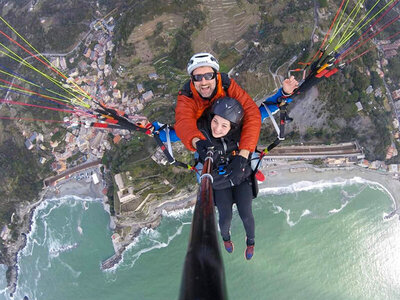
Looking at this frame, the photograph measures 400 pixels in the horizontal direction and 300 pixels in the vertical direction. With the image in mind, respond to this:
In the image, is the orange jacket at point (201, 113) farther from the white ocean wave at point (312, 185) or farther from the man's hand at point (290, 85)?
the white ocean wave at point (312, 185)

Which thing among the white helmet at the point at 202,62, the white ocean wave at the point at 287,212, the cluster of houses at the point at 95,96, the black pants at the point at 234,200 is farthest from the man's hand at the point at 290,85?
the white ocean wave at the point at 287,212

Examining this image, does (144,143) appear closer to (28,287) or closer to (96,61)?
(96,61)

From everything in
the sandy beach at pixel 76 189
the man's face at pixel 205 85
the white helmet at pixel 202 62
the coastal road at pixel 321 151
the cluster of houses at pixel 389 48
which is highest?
the white helmet at pixel 202 62

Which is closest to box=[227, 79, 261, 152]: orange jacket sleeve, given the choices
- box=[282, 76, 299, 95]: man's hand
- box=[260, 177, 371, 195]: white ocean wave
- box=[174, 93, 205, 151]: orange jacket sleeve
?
box=[174, 93, 205, 151]: orange jacket sleeve

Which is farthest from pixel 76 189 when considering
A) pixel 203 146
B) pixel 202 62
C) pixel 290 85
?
pixel 290 85

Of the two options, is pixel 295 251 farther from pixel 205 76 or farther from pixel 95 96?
pixel 95 96

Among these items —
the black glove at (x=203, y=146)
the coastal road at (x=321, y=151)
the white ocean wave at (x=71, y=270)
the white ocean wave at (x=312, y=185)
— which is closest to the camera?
the black glove at (x=203, y=146)

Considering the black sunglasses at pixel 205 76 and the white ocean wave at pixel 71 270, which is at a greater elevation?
the black sunglasses at pixel 205 76
